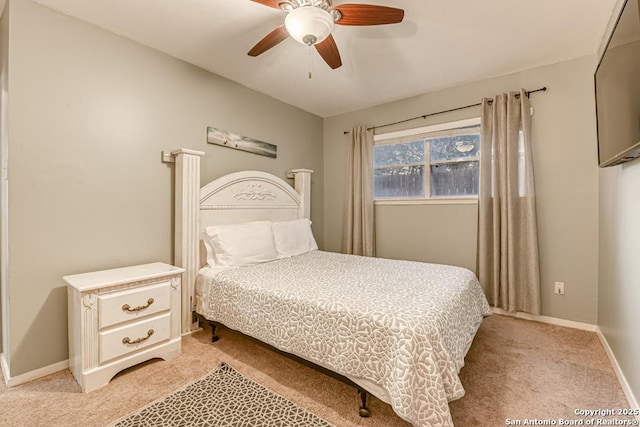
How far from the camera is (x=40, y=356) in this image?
6.20ft

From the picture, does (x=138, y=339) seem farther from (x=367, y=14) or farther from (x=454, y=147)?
(x=454, y=147)

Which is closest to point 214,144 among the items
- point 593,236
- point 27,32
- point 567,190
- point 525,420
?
point 27,32

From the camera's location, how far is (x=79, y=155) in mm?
2049

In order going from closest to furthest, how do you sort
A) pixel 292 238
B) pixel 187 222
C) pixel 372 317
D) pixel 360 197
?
pixel 372 317 < pixel 187 222 < pixel 292 238 < pixel 360 197

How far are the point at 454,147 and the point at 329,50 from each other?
2.05 meters

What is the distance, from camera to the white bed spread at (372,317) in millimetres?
1274

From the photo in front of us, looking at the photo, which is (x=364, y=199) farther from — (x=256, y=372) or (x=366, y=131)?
(x=256, y=372)

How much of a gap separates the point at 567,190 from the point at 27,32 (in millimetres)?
4437

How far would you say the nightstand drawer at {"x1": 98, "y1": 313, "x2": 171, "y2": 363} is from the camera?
1780mm

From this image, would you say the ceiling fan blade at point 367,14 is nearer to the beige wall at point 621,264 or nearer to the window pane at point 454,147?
the beige wall at point 621,264

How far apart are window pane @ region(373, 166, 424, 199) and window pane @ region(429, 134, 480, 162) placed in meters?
0.26

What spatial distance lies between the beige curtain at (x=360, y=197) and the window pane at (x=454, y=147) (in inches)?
32.1

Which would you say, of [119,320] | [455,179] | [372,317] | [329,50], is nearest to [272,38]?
[329,50]

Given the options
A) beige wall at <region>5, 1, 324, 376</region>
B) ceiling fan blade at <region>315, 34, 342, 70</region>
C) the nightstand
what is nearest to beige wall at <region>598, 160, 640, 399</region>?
ceiling fan blade at <region>315, 34, 342, 70</region>
